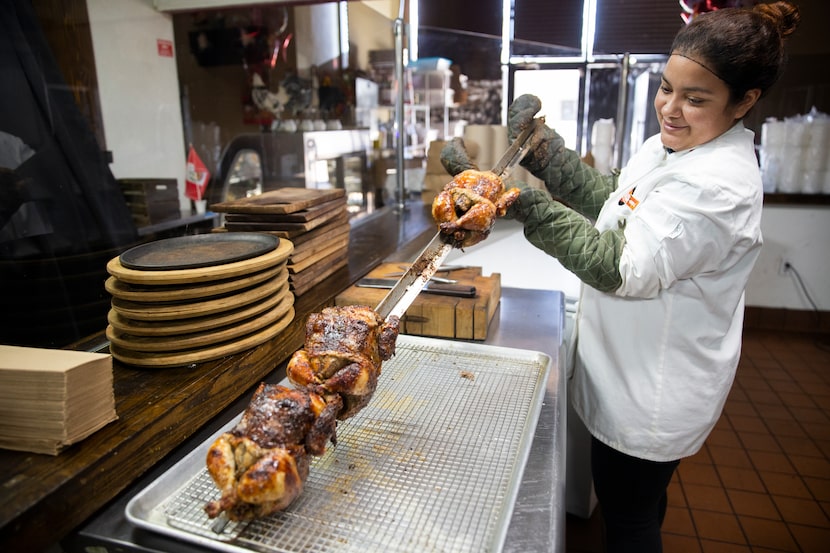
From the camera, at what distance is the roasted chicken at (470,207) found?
4.62 feet

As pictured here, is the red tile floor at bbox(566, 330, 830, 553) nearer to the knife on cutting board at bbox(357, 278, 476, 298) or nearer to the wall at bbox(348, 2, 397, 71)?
the knife on cutting board at bbox(357, 278, 476, 298)

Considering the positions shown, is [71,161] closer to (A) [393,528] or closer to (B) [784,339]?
(A) [393,528]

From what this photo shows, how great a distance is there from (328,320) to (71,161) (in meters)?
1.42

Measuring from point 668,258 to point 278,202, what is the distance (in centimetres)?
123

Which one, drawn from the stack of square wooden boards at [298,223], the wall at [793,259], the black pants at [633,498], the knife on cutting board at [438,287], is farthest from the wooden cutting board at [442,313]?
the wall at [793,259]

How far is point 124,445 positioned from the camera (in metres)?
1.04

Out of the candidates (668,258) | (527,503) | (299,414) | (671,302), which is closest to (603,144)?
(671,302)

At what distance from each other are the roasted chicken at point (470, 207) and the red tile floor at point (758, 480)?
1.69 m

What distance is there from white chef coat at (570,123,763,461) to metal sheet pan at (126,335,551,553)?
0.33m

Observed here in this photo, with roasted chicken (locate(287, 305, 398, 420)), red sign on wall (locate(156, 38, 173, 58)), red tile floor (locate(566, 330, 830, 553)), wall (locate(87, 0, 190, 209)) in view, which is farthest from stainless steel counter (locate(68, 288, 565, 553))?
red sign on wall (locate(156, 38, 173, 58))

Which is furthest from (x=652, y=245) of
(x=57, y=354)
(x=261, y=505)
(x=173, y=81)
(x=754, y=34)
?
(x=173, y=81)

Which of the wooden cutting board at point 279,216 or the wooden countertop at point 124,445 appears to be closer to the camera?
the wooden countertop at point 124,445

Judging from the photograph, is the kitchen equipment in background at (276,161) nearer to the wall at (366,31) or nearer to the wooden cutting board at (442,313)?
the wall at (366,31)

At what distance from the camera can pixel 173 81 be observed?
3.37 meters
